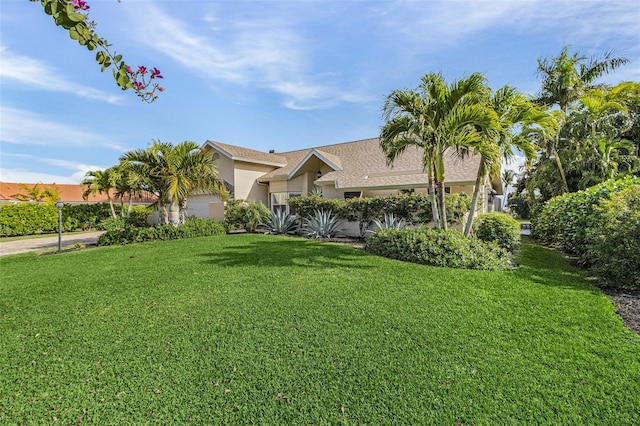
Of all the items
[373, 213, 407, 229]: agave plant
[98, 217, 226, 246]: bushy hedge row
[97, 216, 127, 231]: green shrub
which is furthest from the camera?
[97, 216, 127, 231]: green shrub

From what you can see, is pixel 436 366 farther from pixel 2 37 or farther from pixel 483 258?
pixel 2 37

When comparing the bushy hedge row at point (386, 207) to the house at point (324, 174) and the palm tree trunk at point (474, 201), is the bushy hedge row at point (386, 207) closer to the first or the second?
the house at point (324, 174)

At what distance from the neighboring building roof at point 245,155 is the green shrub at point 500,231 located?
16660 mm

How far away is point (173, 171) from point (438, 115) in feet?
44.0

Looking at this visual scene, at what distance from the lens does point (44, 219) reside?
23.4 m

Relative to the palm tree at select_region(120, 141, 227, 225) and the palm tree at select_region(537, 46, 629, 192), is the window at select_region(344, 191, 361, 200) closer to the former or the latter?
the palm tree at select_region(120, 141, 227, 225)

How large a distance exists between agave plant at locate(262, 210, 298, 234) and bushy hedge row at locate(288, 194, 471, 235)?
A: 0.92 meters

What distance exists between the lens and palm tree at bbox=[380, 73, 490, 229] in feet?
29.3

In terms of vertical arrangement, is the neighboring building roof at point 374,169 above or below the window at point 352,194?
above

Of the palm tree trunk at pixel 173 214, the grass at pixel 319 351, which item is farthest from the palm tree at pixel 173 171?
the grass at pixel 319 351

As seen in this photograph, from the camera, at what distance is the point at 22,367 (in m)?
3.88

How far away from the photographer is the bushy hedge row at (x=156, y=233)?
49.7 feet

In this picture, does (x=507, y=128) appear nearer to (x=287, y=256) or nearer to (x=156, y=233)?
(x=287, y=256)

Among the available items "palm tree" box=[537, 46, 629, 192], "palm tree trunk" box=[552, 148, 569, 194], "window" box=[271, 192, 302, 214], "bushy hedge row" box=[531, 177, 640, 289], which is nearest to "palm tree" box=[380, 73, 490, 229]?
"bushy hedge row" box=[531, 177, 640, 289]
